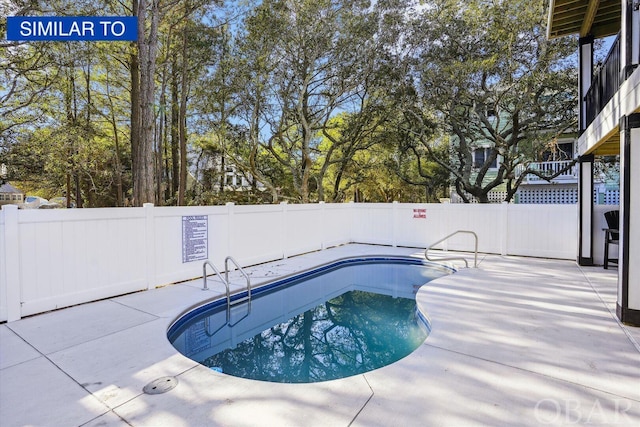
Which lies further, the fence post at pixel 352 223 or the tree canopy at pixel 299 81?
the fence post at pixel 352 223

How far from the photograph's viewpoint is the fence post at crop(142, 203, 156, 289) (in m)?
5.31

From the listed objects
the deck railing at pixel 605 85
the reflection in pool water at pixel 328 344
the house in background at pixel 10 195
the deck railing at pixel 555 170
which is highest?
the deck railing at pixel 605 85

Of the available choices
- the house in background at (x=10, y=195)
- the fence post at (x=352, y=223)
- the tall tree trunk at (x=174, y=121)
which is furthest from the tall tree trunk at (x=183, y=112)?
the house in background at (x=10, y=195)

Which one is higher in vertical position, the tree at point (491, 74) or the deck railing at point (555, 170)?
the tree at point (491, 74)

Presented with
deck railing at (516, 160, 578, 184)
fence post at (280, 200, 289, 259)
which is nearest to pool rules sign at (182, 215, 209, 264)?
fence post at (280, 200, 289, 259)

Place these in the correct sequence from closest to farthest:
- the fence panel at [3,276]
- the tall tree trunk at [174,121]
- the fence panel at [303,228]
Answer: the fence panel at [3,276] → the fence panel at [303,228] → the tall tree trunk at [174,121]

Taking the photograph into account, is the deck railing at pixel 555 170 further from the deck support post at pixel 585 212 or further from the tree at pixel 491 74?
the deck support post at pixel 585 212

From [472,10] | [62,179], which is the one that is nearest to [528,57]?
[472,10]

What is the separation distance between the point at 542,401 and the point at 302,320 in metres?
3.13

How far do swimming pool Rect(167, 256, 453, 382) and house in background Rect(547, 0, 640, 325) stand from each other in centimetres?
227

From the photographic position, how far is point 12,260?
12.9 ft

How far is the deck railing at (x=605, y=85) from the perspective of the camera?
4.73 meters

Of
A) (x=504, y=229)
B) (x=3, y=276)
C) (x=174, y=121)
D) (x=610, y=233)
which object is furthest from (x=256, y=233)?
(x=174, y=121)

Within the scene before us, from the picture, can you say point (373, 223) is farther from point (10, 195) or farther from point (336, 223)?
point (10, 195)
